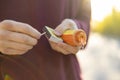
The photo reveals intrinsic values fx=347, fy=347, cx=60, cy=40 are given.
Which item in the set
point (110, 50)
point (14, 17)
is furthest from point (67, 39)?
point (110, 50)

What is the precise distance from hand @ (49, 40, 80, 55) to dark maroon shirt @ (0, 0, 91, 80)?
31mm

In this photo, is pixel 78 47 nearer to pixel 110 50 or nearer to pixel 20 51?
pixel 20 51

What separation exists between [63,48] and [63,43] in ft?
0.08

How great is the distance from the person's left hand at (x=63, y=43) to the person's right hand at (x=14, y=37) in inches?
3.2

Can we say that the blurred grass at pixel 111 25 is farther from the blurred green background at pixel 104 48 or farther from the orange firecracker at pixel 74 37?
the orange firecracker at pixel 74 37

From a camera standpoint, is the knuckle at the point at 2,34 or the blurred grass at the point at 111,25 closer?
the knuckle at the point at 2,34

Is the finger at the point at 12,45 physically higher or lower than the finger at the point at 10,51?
higher

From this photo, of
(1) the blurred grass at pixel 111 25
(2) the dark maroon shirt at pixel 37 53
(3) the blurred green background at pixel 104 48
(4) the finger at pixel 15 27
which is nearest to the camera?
(4) the finger at pixel 15 27

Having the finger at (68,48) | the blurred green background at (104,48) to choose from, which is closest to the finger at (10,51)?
the finger at (68,48)

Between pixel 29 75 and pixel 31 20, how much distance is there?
145 mm

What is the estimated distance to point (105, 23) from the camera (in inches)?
233

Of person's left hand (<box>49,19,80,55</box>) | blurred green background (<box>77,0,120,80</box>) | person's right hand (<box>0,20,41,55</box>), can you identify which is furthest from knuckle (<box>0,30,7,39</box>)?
blurred green background (<box>77,0,120,80</box>)

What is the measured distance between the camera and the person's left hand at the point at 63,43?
0.88 meters

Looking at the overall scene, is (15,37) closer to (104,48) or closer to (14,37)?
(14,37)
